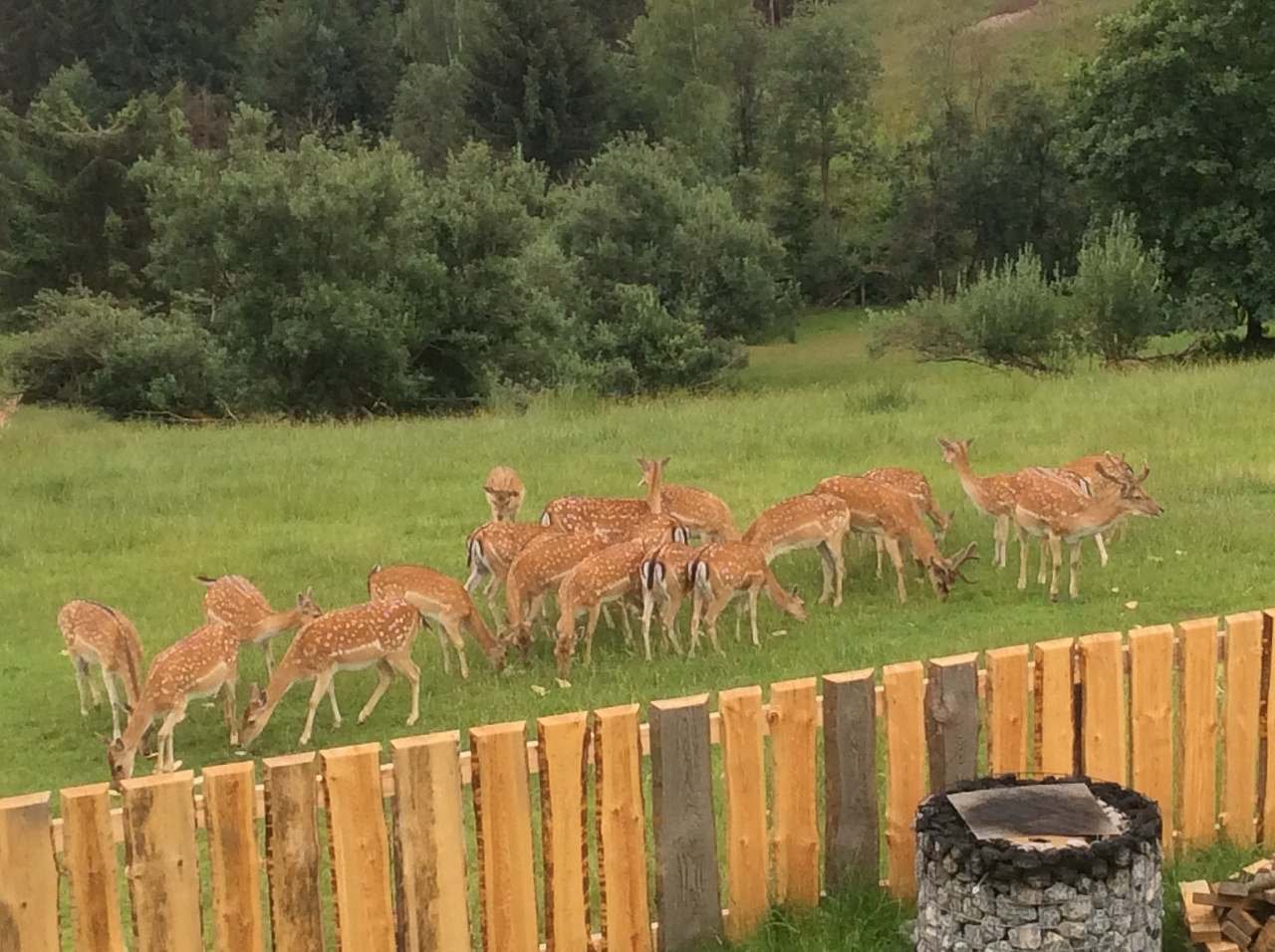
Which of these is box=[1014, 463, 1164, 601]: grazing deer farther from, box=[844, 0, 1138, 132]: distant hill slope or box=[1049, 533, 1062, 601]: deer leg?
box=[844, 0, 1138, 132]: distant hill slope

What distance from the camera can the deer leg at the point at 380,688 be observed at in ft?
27.8

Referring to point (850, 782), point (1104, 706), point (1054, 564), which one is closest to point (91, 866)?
point (850, 782)

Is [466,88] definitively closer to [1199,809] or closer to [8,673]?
[8,673]

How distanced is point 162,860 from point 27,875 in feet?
1.37

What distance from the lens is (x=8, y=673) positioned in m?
9.82

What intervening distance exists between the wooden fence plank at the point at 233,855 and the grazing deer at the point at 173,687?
2.83 metres

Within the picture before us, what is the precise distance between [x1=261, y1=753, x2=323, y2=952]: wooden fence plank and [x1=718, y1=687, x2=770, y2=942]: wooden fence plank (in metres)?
1.56

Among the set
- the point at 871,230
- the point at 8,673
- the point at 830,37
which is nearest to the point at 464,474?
the point at 8,673

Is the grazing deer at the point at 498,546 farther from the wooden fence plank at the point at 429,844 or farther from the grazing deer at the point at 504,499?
the wooden fence plank at the point at 429,844

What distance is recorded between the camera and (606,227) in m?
36.7

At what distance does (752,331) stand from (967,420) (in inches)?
744

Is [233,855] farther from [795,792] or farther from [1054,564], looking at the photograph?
[1054,564]

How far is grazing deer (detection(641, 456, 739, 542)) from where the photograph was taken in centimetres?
1131

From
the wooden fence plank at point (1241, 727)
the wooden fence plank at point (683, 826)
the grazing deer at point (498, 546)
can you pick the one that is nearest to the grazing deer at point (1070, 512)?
the grazing deer at point (498, 546)
